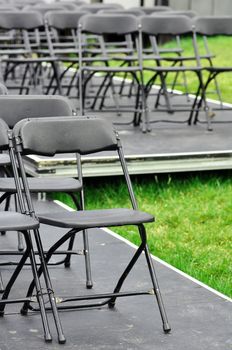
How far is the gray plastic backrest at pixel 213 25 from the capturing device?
1127cm

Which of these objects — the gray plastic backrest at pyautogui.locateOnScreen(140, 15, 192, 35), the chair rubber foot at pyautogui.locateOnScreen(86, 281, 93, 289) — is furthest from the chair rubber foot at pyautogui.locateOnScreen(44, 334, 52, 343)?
the gray plastic backrest at pyautogui.locateOnScreen(140, 15, 192, 35)

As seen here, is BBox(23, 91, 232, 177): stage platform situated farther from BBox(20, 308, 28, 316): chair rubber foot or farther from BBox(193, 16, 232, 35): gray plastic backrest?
BBox(20, 308, 28, 316): chair rubber foot

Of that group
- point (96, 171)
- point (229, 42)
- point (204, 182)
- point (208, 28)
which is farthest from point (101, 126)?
point (229, 42)

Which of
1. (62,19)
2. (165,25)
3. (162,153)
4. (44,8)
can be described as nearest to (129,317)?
(162,153)

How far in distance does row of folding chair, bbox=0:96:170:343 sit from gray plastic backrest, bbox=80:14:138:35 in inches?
213

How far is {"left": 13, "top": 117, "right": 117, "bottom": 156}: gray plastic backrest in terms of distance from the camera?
557 centimetres

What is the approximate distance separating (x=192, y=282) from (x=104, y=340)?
1.14 metres

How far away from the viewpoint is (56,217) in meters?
5.29

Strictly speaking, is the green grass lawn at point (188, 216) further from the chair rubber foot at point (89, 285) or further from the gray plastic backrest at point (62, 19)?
the gray plastic backrest at point (62, 19)

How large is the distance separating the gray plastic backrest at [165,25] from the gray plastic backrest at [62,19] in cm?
153

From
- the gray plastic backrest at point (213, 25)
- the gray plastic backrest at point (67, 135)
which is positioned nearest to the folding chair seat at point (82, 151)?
the gray plastic backrest at point (67, 135)

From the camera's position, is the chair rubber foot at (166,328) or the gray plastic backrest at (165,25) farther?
the gray plastic backrest at (165,25)

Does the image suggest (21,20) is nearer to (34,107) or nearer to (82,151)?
(34,107)

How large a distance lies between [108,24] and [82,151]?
5.66 m
